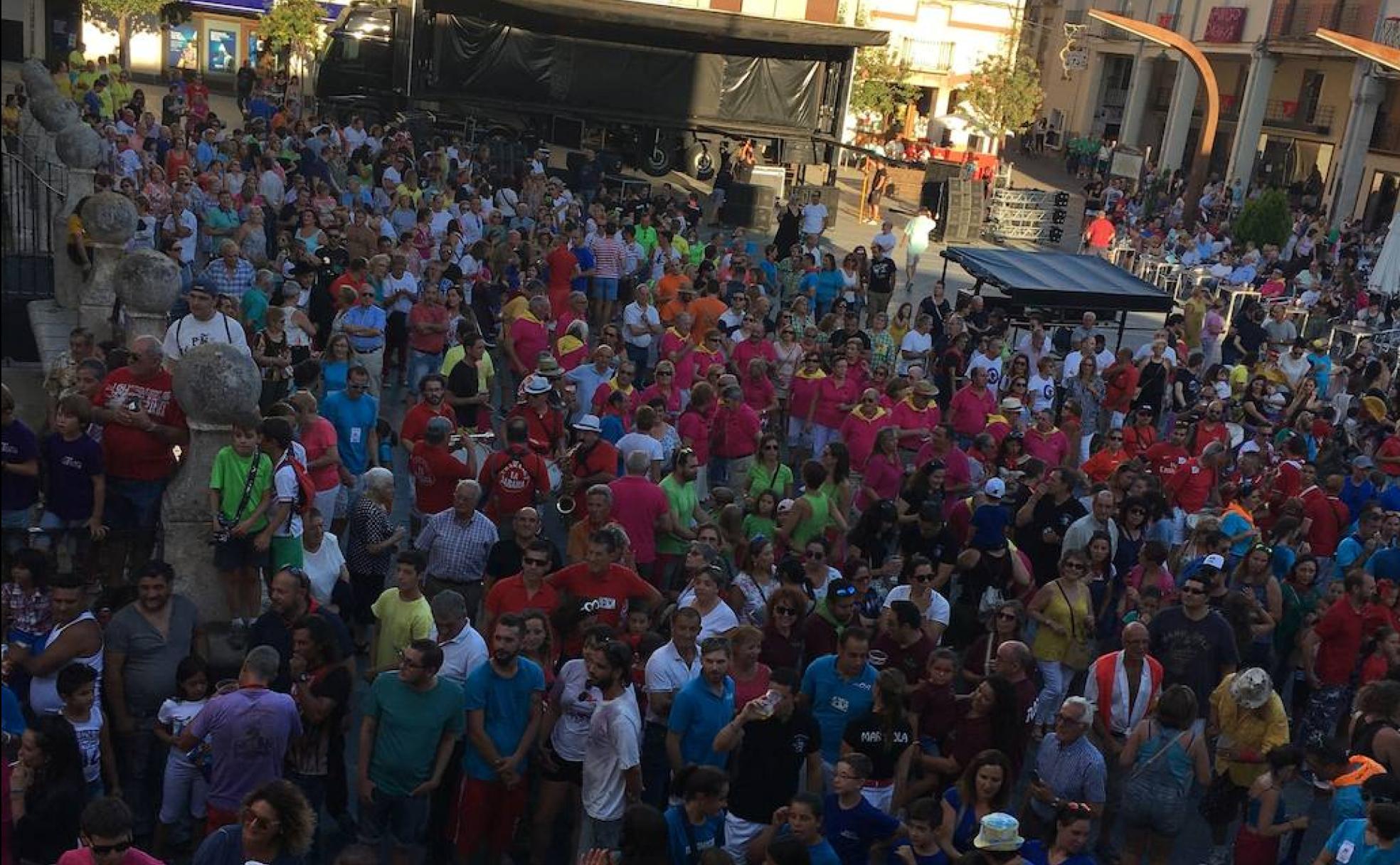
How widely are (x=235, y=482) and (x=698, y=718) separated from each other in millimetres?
2754

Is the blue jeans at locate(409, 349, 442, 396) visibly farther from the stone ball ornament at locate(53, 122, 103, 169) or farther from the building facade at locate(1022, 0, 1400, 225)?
the building facade at locate(1022, 0, 1400, 225)

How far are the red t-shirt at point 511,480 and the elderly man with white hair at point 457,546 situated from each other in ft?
2.45

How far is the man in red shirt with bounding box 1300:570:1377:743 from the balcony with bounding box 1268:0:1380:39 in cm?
3255

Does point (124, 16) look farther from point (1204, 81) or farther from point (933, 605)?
point (933, 605)

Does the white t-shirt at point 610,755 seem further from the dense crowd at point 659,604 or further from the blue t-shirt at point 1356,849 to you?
the blue t-shirt at point 1356,849

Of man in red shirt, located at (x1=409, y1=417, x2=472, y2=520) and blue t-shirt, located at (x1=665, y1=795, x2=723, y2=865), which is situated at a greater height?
man in red shirt, located at (x1=409, y1=417, x2=472, y2=520)

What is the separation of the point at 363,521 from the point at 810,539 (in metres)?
2.67

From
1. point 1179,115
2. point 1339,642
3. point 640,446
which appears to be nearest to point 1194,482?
point 1339,642

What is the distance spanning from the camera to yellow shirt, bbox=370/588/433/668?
23.8ft

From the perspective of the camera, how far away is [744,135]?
112 ft

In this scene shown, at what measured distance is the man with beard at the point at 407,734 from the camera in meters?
6.38

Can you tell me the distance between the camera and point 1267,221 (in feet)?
95.2

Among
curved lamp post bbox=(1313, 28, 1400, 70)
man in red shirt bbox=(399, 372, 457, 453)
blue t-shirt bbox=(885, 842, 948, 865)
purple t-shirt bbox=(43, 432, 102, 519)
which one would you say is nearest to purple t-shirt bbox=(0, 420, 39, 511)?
purple t-shirt bbox=(43, 432, 102, 519)

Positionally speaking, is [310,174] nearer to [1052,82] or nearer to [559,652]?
[559,652]
